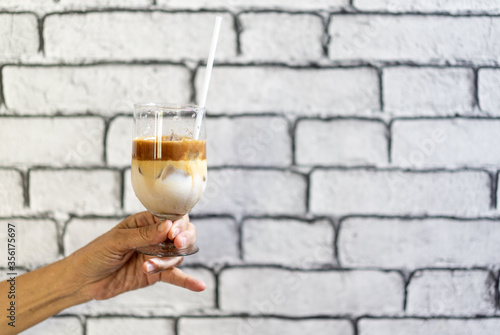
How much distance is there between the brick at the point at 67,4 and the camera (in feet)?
3.33

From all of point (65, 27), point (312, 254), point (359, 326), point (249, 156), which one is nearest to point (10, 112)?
point (65, 27)

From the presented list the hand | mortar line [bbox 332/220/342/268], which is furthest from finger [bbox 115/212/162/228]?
mortar line [bbox 332/220/342/268]

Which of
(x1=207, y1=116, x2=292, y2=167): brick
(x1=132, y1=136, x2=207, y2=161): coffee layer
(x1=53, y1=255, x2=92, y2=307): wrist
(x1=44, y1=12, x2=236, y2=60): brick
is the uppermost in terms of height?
(x1=44, y1=12, x2=236, y2=60): brick

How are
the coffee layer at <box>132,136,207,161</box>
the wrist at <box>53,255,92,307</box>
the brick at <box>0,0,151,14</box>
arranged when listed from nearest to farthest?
1. the coffee layer at <box>132,136,207,161</box>
2. the wrist at <box>53,255,92,307</box>
3. the brick at <box>0,0,151,14</box>

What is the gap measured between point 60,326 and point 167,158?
23.9 inches

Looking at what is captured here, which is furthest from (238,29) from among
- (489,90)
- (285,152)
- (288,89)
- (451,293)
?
(451,293)

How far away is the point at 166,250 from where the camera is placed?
0.77 m

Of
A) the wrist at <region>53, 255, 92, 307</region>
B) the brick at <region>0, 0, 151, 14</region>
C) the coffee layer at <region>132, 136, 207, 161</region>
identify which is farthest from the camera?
the brick at <region>0, 0, 151, 14</region>

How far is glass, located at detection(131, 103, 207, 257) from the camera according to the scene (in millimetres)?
Result: 741

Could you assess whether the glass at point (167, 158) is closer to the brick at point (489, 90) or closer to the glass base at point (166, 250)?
the glass base at point (166, 250)

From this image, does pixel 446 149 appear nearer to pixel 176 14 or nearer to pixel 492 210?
pixel 492 210

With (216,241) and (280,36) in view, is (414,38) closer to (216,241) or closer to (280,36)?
(280,36)

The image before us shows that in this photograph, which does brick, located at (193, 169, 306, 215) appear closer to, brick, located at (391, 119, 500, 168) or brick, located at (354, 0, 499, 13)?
brick, located at (391, 119, 500, 168)

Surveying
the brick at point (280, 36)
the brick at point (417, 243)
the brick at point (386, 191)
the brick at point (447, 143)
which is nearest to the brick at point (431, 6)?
the brick at point (280, 36)
